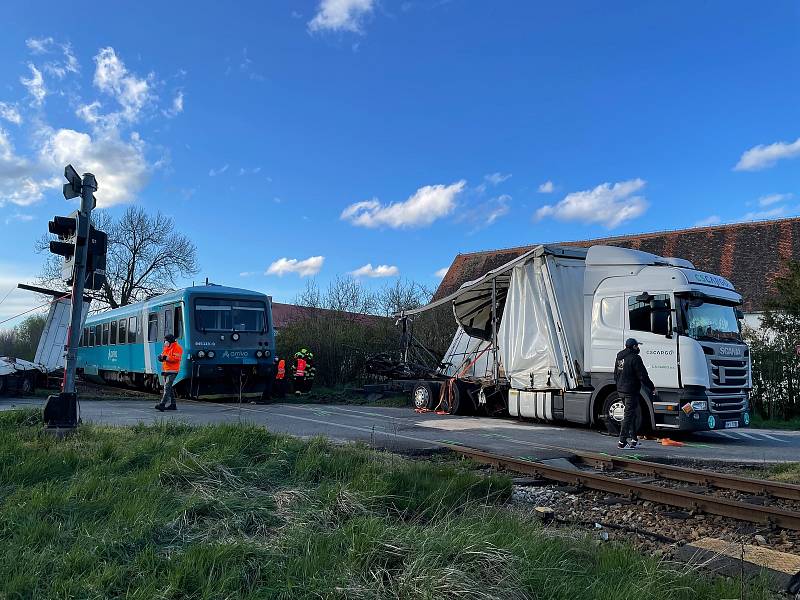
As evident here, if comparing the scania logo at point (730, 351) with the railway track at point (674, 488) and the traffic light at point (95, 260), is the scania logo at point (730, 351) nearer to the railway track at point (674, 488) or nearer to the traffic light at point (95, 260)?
the railway track at point (674, 488)

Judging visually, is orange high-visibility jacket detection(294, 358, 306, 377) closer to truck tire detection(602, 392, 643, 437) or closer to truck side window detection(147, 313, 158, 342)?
truck side window detection(147, 313, 158, 342)

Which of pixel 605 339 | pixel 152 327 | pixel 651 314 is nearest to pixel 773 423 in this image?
pixel 605 339

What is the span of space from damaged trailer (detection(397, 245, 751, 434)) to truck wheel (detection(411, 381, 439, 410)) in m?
0.90

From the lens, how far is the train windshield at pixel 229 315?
16.9 m

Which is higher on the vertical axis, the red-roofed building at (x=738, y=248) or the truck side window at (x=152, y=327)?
the red-roofed building at (x=738, y=248)

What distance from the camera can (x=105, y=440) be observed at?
22.9 feet

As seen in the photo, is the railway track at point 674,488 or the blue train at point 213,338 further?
the blue train at point 213,338

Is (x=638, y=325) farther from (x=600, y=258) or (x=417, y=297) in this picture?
(x=417, y=297)

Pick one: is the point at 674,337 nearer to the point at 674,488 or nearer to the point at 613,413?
the point at 613,413

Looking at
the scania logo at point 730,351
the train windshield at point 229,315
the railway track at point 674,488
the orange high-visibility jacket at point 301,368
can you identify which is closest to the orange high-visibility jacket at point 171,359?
the train windshield at point 229,315

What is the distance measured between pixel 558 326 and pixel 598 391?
5.15 feet

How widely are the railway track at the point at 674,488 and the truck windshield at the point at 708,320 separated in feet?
12.2

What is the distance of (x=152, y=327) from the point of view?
19.0 m

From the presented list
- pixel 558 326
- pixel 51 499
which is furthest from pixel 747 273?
pixel 51 499
